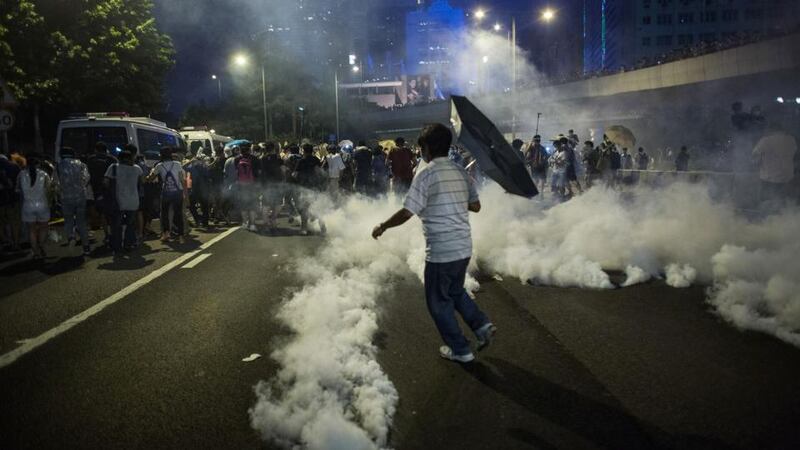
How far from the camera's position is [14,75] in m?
19.7

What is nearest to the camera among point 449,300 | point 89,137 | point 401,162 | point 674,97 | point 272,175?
point 449,300

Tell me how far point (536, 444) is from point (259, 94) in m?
52.0

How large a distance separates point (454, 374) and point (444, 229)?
3.18ft

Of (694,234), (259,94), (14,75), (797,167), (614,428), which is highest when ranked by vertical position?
(259,94)

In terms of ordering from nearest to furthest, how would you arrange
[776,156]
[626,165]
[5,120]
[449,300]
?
[449,300] < [776,156] < [5,120] < [626,165]

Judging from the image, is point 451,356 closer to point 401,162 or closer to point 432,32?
point 401,162

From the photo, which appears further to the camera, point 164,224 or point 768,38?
point 768,38

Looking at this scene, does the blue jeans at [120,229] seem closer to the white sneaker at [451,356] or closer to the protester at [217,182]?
the protester at [217,182]

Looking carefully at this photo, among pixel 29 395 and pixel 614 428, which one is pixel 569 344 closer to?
pixel 614 428

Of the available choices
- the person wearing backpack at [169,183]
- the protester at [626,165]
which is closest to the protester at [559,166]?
the protester at [626,165]

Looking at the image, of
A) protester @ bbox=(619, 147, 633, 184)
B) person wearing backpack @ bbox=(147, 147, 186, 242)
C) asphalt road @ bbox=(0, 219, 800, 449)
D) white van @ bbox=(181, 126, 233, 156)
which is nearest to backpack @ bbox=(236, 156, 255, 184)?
person wearing backpack @ bbox=(147, 147, 186, 242)

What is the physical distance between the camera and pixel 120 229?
9.40m

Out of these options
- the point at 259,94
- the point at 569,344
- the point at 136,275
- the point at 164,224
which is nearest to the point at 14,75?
the point at 164,224

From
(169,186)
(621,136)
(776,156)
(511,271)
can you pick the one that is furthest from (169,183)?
(621,136)
